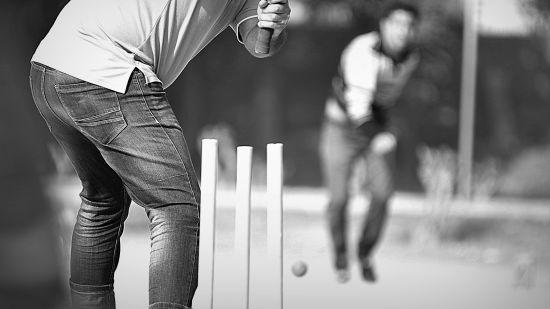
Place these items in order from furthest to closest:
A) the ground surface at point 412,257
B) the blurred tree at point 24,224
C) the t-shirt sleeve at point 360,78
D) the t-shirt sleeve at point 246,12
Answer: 1. the t-shirt sleeve at point 360,78
2. the ground surface at point 412,257
3. the t-shirt sleeve at point 246,12
4. the blurred tree at point 24,224

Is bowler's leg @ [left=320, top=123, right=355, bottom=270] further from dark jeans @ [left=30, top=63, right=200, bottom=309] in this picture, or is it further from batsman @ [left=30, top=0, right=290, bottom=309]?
dark jeans @ [left=30, top=63, right=200, bottom=309]

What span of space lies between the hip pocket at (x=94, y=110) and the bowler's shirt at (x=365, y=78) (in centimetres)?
256

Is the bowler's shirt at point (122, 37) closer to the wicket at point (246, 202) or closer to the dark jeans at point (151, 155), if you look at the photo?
the dark jeans at point (151, 155)

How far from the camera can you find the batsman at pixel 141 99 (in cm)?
178

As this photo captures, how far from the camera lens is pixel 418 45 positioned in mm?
4332

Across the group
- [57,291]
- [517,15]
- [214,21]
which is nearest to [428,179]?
[517,15]

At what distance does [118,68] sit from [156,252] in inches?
13.9

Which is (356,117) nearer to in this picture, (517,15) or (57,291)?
(517,15)

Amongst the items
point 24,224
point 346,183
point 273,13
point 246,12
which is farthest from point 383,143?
point 24,224

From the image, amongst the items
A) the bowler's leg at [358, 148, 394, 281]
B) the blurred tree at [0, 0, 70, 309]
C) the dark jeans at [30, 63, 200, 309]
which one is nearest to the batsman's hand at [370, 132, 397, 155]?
the bowler's leg at [358, 148, 394, 281]

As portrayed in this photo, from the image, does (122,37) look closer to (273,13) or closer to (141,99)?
(141,99)

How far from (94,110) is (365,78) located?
8.49 ft

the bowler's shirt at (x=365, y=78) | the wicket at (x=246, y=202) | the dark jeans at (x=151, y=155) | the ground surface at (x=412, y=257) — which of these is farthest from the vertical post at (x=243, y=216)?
the bowler's shirt at (x=365, y=78)

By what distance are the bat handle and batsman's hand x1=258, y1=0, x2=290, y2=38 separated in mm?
17
